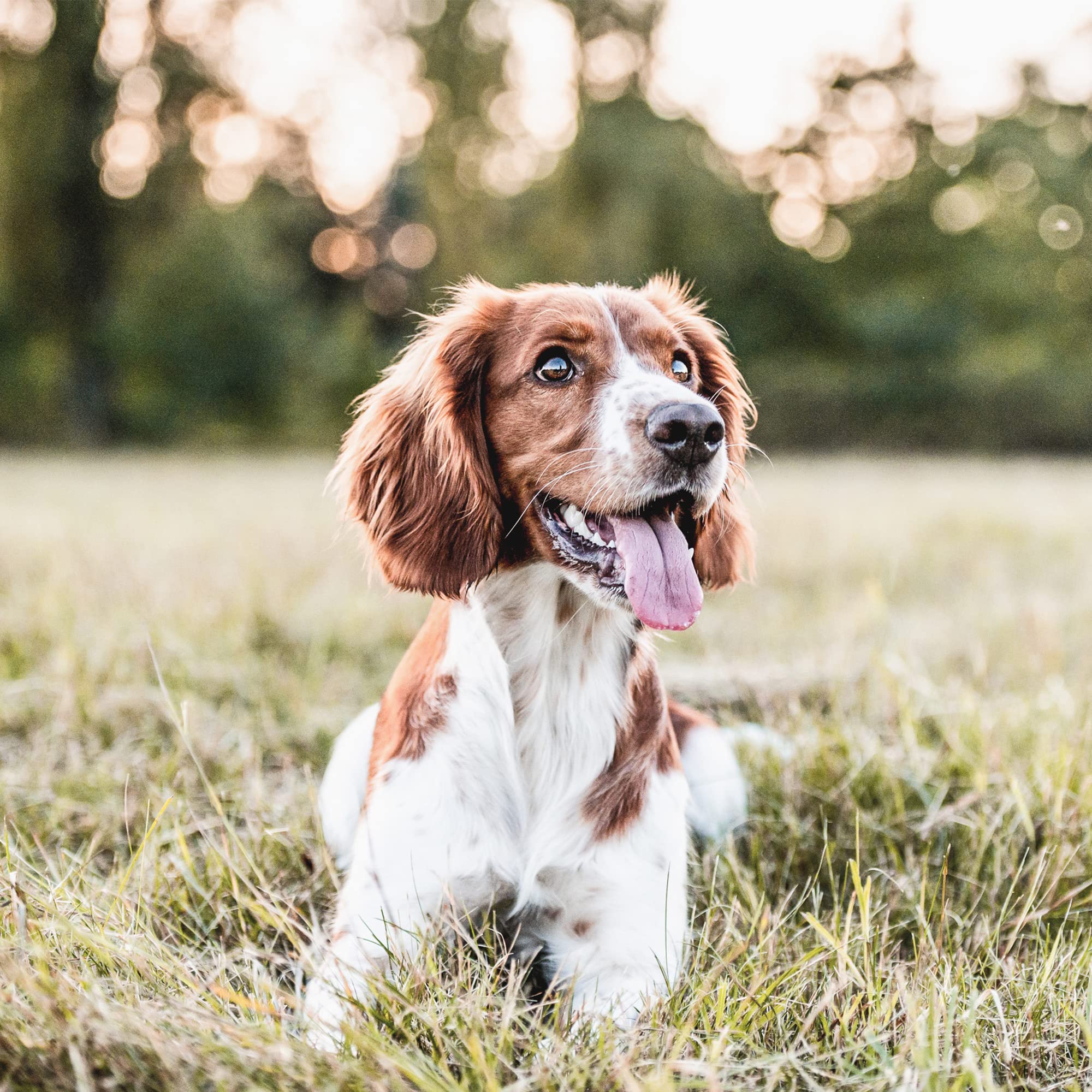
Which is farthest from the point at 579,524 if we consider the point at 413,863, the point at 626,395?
the point at 413,863

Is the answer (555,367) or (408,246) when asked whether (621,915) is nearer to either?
(555,367)

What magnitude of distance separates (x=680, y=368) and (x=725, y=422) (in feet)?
0.58

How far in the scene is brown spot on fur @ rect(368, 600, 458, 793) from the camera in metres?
2.33

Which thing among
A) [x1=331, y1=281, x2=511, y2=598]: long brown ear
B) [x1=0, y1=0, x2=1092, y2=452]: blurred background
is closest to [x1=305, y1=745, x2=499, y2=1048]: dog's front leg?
[x1=331, y1=281, x2=511, y2=598]: long brown ear

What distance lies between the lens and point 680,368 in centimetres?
269

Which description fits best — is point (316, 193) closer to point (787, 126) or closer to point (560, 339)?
point (787, 126)

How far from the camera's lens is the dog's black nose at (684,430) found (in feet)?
7.22

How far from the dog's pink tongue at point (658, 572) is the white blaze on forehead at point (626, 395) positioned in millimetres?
173

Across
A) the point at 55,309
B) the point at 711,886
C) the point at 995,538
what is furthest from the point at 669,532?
the point at 55,309

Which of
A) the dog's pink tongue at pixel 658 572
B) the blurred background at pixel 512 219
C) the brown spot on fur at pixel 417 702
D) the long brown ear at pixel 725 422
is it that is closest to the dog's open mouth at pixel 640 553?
the dog's pink tongue at pixel 658 572

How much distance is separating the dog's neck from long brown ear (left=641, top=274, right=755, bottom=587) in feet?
1.12

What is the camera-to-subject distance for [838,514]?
9.41m

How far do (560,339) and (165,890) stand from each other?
1473mm

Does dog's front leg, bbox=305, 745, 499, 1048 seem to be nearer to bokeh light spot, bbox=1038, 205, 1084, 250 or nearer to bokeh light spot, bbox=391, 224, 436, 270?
bokeh light spot, bbox=1038, 205, 1084, 250
